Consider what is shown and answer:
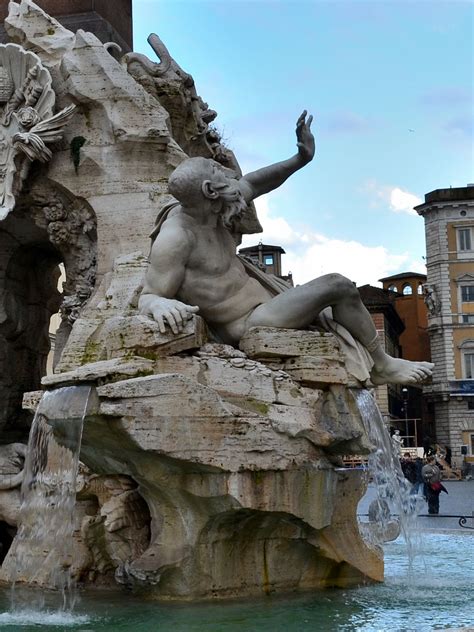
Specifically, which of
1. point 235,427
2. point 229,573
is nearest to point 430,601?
point 229,573

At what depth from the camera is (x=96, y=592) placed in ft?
21.1

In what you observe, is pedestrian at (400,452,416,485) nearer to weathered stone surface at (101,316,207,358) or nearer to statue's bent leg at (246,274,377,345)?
statue's bent leg at (246,274,377,345)

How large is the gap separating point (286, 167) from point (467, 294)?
44.6 metres

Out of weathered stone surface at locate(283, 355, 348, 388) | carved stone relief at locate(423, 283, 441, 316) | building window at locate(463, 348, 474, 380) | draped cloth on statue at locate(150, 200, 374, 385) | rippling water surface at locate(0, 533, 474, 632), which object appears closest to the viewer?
rippling water surface at locate(0, 533, 474, 632)

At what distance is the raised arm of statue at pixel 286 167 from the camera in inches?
271

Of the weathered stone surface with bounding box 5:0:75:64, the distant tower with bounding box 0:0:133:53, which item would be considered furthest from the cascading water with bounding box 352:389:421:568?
the distant tower with bounding box 0:0:133:53

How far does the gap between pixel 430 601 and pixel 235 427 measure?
161cm

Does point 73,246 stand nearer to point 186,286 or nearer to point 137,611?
point 186,286

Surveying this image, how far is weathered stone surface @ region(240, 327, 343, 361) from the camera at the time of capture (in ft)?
20.2

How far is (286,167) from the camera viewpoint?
696 cm

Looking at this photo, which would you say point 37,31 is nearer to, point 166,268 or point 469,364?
point 166,268

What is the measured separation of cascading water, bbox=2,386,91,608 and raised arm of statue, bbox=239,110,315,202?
6.65 ft

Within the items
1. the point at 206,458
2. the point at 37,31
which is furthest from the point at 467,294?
the point at 206,458

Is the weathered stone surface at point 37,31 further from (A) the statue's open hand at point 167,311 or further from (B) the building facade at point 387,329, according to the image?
(B) the building facade at point 387,329
